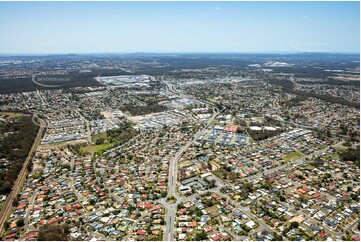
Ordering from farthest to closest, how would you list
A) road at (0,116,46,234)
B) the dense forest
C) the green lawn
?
the green lawn → the dense forest → road at (0,116,46,234)

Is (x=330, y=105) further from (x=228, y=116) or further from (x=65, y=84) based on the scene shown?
(x=65, y=84)

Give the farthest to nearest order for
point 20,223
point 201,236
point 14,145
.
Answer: point 14,145 → point 20,223 → point 201,236

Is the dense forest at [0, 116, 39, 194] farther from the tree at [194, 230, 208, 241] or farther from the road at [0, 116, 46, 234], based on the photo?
the tree at [194, 230, 208, 241]

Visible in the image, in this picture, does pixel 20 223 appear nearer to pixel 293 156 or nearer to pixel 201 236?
pixel 201 236

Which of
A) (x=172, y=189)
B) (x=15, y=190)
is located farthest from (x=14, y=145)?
(x=172, y=189)

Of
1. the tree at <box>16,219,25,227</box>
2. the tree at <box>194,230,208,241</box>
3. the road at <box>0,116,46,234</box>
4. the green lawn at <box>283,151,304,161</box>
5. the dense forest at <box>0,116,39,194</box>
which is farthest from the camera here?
the green lawn at <box>283,151,304,161</box>

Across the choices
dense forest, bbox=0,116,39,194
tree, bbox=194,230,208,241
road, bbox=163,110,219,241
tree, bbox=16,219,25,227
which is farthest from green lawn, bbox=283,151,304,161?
dense forest, bbox=0,116,39,194
